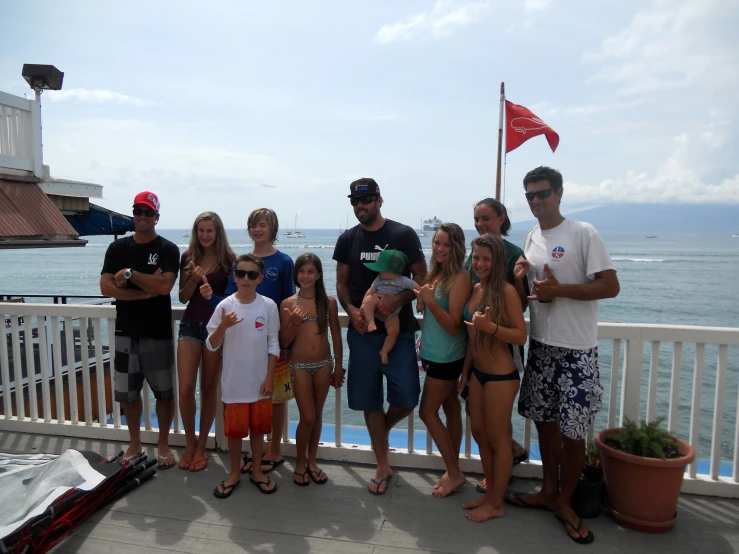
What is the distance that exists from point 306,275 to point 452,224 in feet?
2.89

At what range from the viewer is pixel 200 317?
3229 millimetres

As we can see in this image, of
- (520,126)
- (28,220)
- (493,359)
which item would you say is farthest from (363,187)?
(28,220)

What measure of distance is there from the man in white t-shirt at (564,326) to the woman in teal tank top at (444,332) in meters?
0.35

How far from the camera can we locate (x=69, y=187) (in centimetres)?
765

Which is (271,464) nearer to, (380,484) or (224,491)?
(224,491)

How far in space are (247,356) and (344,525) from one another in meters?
1.03

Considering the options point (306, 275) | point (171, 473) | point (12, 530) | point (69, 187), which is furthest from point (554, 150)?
point (69, 187)

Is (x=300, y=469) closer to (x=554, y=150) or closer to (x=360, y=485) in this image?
(x=360, y=485)

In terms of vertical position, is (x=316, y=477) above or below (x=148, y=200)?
below

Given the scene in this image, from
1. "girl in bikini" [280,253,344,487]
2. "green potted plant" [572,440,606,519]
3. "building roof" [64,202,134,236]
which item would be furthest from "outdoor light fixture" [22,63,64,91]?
"green potted plant" [572,440,606,519]

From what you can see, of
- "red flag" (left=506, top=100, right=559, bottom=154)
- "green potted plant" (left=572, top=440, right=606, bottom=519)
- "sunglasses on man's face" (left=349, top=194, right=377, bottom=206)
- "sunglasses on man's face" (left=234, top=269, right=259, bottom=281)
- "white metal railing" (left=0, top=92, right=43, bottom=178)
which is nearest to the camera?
"green potted plant" (left=572, top=440, right=606, bottom=519)

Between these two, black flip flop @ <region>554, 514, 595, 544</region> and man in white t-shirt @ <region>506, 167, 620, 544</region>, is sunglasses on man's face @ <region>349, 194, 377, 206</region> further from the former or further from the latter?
black flip flop @ <region>554, 514, 595, 544</region>

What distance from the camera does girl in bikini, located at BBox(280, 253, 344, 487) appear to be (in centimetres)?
304

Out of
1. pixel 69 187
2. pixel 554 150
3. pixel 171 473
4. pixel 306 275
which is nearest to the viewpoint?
pixel 306 275
